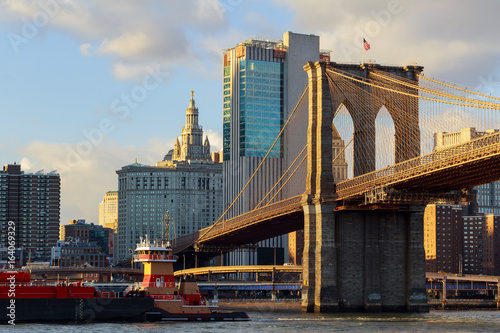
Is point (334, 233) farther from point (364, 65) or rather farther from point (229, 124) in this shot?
point (229, 124)

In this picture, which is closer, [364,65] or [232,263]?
[364,65]

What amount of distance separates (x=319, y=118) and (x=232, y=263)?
100121 mm

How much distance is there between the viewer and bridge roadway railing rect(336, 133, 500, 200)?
217ft

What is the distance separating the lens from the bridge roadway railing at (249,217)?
95375 mm

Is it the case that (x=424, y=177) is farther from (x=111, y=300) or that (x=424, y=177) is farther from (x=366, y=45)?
(x=111, y=300)

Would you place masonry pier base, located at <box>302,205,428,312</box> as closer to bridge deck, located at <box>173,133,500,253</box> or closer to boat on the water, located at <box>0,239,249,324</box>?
bridge deck, located at <box>173,133,500,253</box>

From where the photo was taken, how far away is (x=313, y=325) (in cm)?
7012

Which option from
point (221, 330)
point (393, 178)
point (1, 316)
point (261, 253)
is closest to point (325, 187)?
point (393, 178)

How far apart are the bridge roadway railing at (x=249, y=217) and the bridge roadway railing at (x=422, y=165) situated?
8.77 metres

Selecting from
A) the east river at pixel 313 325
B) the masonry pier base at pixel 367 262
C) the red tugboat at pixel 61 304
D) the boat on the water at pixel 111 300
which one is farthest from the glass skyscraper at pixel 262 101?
the red tugboat at pixel 61 304

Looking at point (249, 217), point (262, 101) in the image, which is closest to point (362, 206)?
point (249, 217)

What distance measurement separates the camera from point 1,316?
63781mm

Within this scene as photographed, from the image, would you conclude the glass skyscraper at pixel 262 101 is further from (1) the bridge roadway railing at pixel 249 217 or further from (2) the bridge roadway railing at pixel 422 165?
(2) the bridge roadway railing at pixel 422 165

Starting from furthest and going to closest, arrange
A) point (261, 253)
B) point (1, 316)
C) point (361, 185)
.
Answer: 1. point (261, 253)
2. point (361, 185)
3. point (1, 316)
